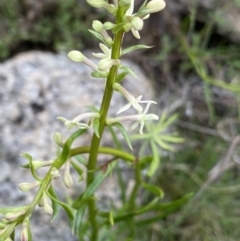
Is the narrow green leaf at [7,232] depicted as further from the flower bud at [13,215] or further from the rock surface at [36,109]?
the rock surface at [36,109]

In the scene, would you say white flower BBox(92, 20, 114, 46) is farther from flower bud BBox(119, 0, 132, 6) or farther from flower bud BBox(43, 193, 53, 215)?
flower bud BBox(43, 193, 53, 215)

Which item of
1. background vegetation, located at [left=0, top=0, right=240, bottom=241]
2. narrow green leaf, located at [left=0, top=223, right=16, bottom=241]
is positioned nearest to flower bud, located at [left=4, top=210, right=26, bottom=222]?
narrow green leaf, located at [left=0, top=223, right=16, bottom=241]

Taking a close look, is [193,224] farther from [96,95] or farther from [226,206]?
[96,95]

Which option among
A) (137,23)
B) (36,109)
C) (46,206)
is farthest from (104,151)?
(36,109)

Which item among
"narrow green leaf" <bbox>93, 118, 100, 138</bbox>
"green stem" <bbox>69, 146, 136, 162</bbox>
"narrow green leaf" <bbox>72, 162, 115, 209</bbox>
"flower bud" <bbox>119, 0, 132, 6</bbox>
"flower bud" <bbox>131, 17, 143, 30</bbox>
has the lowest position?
"narrow green leaf" <bbox>72, 162, 115, 209</bbox>

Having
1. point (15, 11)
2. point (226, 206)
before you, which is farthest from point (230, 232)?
point (15, 11)

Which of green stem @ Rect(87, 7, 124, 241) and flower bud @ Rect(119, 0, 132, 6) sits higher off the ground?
flower bud @ Rect(119, 0, 132, 6)

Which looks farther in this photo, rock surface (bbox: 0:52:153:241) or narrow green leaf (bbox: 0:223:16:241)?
rock surface (bbox: 0:52:153:241)

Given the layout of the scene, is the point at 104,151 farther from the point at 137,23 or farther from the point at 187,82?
the point at 187,82
